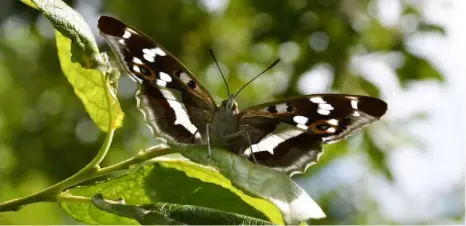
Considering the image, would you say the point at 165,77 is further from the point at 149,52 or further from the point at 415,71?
the point at 415,71

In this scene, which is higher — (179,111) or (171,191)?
(179,111)

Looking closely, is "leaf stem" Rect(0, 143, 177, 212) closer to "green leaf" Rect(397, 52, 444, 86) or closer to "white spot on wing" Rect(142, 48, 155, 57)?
"white spot on wing" Rect(142, 48, 155, 57)

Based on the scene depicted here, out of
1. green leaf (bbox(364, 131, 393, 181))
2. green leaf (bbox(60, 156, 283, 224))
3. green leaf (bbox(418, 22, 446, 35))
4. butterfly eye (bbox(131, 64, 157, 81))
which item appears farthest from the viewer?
green leaf (bbox(418, 22, 446, 35))

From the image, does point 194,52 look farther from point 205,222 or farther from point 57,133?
point 205,222

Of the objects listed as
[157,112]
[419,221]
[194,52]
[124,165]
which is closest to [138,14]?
[194,52]

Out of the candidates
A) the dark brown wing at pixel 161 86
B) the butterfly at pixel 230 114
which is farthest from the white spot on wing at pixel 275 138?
the dark brown wing at pixel 161 86

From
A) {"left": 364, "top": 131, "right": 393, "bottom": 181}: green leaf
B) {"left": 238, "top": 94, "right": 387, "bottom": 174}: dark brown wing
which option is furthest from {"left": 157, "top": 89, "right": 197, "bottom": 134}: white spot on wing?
{"left": 364, "top": 131, "right": 393, "bottom": 181}: green leaf

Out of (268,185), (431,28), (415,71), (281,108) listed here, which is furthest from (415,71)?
(268,185)

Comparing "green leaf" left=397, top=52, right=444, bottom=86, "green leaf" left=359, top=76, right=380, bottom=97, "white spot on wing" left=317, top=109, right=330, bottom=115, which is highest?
"green leaf" left=397, top=52, right=444, bottom=86
